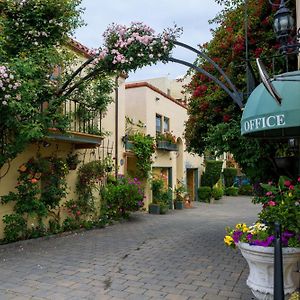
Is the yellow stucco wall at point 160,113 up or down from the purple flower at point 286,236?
up

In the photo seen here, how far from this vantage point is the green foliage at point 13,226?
8.62 meters

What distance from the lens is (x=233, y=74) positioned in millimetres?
8695

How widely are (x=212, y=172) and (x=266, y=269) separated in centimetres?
2122

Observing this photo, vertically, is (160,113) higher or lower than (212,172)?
higher

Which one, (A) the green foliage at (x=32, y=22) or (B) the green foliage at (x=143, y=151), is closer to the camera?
(A) the green foliage at (x=32, y=22)

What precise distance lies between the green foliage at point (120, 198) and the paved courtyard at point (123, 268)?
247 cm

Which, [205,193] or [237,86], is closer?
[237,86]

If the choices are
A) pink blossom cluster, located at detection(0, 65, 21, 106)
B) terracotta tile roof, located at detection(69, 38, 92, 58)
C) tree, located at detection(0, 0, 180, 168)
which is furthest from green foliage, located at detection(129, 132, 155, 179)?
pink blossom cluster, located at detection(0, 65, 21, 106)

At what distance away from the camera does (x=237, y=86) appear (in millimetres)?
8656

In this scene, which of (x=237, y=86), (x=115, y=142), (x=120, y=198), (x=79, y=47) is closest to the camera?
(x=237, y=86)

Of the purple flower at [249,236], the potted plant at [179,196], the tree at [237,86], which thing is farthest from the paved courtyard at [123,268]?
the potted plant at [179,196]

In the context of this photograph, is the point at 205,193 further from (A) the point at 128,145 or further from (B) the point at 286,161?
(B) the point at 286,161

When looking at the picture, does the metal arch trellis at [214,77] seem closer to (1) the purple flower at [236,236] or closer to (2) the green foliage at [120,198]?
(1) the purple flower at [236,236]

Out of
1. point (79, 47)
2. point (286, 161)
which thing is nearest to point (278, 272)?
point (286, 161)
